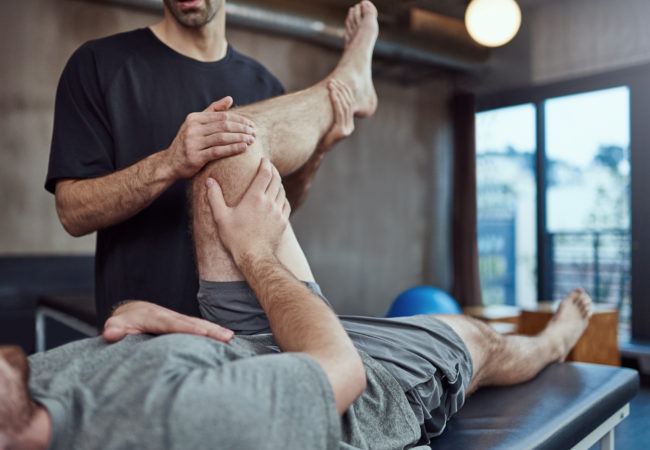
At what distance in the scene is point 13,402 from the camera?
0.57 m

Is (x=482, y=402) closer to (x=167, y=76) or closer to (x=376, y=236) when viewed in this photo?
(x=167, y=76)

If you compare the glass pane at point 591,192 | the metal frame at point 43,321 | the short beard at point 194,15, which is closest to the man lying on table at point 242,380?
the short beard at point 194,15

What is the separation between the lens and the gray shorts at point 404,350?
3.22 ft

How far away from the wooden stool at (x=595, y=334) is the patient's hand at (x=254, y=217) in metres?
2.38

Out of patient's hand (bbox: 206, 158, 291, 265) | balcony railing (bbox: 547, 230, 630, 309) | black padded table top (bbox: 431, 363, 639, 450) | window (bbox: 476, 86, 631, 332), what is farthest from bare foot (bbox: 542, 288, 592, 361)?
balcony railing (bbox: 547, 230, 630, 309)

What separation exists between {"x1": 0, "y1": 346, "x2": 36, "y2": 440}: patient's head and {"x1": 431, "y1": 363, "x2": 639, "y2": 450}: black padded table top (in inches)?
26.7

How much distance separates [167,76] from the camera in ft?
4.36

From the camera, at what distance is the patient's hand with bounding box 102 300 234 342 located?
81 centimetres

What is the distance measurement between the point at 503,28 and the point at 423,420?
2.65 meters

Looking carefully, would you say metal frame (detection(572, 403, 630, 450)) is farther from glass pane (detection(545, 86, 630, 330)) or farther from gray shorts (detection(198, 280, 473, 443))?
glass pane (detection(545, 86, 630, 330))

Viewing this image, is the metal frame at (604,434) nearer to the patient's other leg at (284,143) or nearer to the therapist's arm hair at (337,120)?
the patient's other leg at (284,143)

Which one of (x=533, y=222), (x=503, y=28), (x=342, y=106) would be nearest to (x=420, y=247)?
(x=533, y=222)

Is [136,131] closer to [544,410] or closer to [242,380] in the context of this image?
[242,380]

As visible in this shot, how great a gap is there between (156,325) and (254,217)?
0.87ft
